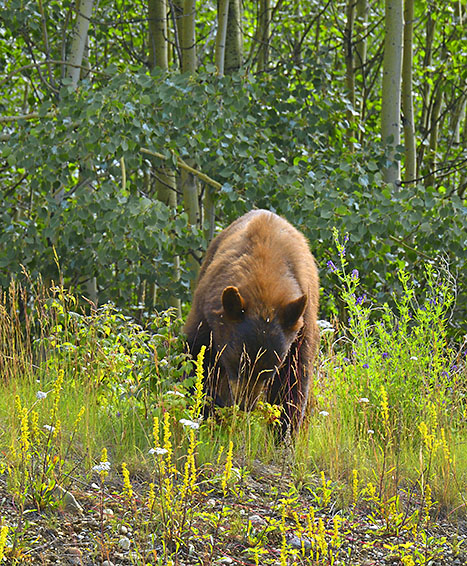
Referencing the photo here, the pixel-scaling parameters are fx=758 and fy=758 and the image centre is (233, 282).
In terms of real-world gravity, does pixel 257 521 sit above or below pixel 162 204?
below

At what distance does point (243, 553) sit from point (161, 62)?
7290 millimetres

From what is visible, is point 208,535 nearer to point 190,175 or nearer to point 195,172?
point 195,172

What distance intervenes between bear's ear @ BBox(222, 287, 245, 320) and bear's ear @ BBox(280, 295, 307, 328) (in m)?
0.24

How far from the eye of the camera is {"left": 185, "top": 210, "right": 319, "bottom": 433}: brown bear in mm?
4211

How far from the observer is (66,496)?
120 inches

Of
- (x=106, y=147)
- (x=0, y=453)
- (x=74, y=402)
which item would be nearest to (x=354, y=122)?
(x=106, y=147)

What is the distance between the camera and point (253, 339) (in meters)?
4.21

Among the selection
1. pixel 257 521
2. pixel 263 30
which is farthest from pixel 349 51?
pixel 257 521

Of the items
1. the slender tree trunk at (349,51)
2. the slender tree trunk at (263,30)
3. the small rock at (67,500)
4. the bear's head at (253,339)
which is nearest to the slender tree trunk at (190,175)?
the slender tree trunk at (263,30)

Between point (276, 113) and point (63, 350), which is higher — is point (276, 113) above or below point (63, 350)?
above

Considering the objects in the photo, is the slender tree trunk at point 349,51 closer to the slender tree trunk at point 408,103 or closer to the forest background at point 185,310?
the forest background at point 185,310

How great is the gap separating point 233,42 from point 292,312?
5.83 meters

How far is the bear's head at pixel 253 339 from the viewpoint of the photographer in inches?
164

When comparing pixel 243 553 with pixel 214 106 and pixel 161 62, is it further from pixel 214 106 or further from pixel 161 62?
pixel 161 62
